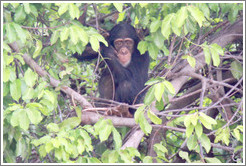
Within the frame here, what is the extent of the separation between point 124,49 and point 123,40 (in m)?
0.11

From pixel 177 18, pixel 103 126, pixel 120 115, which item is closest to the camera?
pixel 177 18

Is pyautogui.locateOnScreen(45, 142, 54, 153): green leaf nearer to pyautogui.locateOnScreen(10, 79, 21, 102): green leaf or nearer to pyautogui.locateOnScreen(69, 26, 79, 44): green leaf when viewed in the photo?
pyautogui.locateOnScreen(10, 79, 21, 102): green leaf

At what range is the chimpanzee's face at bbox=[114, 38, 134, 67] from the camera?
5.00 meters

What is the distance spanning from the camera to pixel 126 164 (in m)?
2.96

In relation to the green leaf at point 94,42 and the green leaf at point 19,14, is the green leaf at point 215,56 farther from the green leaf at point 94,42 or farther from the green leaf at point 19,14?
the green leaf at point 19,14

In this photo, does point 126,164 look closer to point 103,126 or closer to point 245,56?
point 103,126

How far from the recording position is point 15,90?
2965 millimetres

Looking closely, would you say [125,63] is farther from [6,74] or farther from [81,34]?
[6,74]

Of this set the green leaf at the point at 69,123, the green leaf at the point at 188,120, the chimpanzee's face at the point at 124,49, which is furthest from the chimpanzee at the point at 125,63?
the green leaf at the point at 188,120

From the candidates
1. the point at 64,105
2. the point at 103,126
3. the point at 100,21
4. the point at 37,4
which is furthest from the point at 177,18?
the point at 100,21

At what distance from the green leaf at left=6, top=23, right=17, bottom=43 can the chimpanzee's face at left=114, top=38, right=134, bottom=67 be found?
2.08m

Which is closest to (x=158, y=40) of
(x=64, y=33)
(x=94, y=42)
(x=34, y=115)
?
(x=94, y=42)

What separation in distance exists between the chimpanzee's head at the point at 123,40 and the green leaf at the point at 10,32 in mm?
2059

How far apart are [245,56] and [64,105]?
1832 mm
